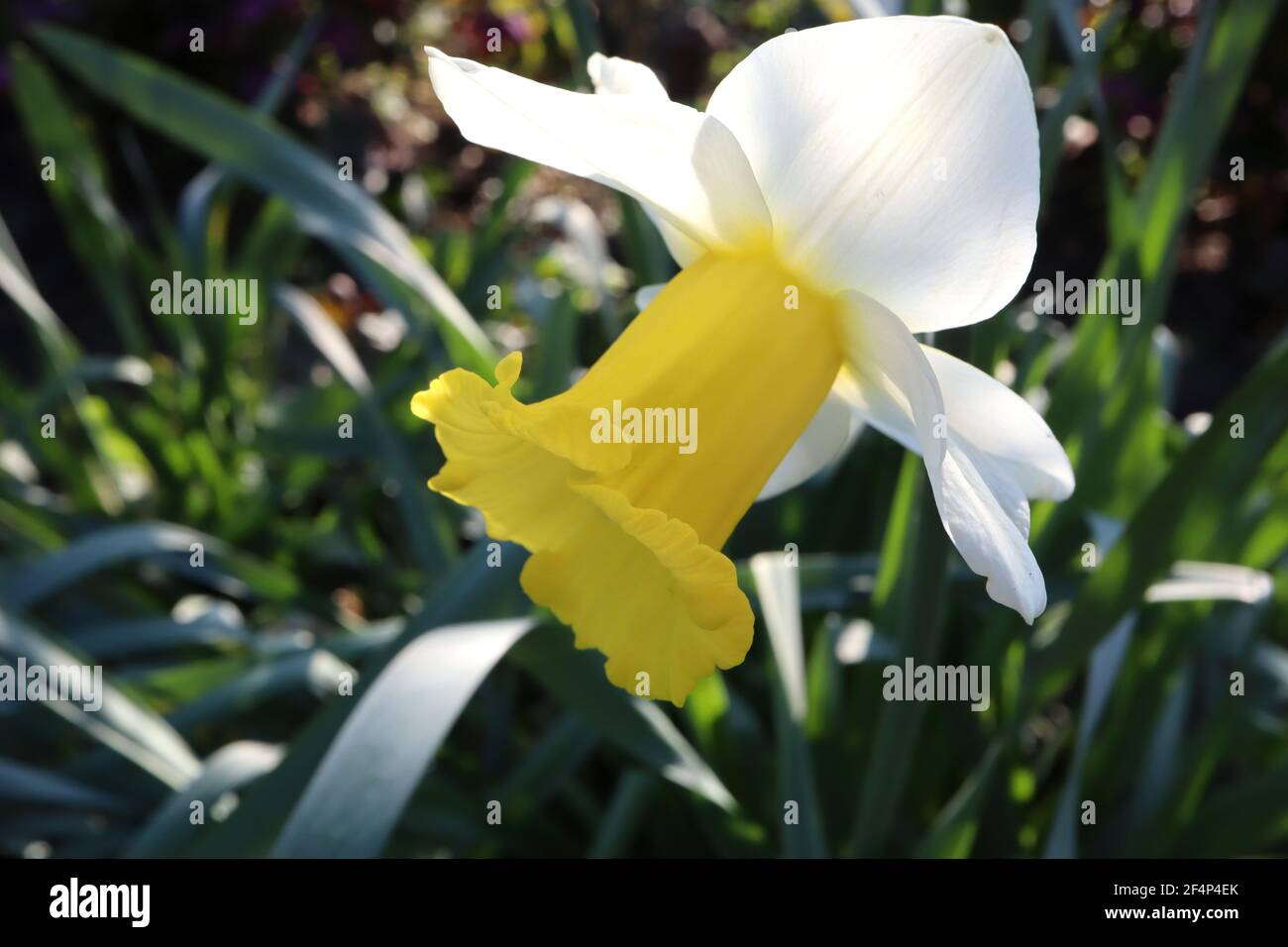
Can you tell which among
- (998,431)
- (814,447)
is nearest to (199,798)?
(814,447)

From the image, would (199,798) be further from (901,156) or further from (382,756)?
(901,156)

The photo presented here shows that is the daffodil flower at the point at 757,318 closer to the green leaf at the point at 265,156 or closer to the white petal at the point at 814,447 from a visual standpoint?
the white petal at the point at 814,447

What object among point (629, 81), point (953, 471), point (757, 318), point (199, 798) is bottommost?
point (199, 798)

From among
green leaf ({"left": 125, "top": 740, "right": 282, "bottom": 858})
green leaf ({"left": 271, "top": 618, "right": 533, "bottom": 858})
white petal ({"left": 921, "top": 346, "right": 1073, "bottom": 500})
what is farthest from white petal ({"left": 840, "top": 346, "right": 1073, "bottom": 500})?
green leaf ({"left": 125, "top": 740, "right": 282, "bottom": 858})

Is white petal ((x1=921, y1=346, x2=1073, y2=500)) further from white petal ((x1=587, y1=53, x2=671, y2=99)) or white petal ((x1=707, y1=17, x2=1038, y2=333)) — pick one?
white petal ((x1=587, y1=53, x2=671, y2=99))
